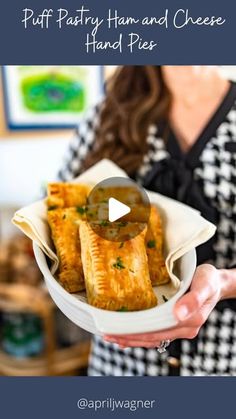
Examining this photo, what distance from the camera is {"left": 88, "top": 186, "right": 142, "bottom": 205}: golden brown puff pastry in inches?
18.6

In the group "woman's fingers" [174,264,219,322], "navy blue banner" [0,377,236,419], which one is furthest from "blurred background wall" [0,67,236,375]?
"woman's fingers" [174,264,219,322]

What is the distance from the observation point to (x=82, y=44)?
18.0 inches

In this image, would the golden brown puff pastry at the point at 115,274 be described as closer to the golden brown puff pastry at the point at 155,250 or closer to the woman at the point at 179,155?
the golden brown puff pastry at the point at 155,250

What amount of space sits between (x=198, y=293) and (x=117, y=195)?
12cm

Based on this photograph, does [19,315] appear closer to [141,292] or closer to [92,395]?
[92,395]

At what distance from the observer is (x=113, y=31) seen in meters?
0.45

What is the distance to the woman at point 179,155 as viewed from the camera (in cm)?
63

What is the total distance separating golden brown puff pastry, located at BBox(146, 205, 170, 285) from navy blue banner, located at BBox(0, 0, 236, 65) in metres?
0.14

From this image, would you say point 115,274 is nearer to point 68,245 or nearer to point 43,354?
point 68,245

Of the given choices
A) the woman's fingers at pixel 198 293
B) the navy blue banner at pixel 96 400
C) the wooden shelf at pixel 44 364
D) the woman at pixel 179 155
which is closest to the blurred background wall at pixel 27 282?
the wooden shelf at pixel 44 364

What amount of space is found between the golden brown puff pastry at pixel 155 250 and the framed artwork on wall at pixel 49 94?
1085 millimetres

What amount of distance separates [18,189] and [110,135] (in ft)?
3.20

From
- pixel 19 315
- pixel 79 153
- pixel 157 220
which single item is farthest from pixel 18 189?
pixel 157 220

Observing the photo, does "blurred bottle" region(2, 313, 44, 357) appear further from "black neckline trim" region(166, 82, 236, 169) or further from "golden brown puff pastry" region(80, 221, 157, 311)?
"golden brown puff pastry" region(80, 221, 157, 311)
